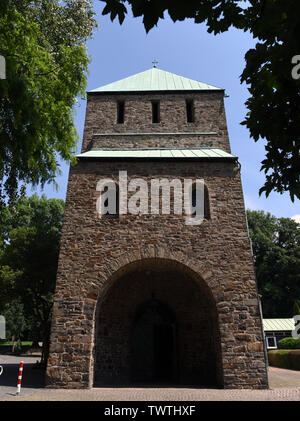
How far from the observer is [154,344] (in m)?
11.0

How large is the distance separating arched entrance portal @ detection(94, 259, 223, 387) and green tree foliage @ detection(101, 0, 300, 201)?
6.66 metres

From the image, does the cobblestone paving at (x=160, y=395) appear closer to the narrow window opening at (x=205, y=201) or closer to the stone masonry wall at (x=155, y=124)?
the narrow window opening at (x=205, y=201)

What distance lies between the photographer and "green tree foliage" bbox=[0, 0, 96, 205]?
4949 millimetres

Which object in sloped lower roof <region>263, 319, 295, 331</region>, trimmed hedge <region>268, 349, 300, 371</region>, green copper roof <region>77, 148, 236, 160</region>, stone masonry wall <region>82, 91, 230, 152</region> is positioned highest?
stone masonry wall <region>82, 91, 230, 152</region>

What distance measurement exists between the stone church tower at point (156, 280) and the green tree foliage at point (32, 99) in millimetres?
3232

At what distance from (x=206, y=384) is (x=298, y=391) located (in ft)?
8.57

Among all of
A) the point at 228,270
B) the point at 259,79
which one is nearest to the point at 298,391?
the point at 228,270

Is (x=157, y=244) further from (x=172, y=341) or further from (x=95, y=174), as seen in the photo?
(x=172, y=341)

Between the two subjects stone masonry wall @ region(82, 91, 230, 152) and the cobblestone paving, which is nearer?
the cobblestone paving

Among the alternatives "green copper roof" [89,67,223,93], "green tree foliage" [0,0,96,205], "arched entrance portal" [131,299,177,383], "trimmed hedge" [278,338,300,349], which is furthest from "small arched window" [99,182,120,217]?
"trimmed hedge" [278,338,300,349]

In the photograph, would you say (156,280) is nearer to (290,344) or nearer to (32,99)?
(32,99)

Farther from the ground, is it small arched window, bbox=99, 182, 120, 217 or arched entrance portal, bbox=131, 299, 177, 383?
small arched window, bbox=99, 182, 120, 217

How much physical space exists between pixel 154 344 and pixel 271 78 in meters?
9.97

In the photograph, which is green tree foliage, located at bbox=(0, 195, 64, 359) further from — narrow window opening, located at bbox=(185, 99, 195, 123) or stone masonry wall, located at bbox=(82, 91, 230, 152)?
narrow window opening, located at bbox=(185, 99, 195, 123)
